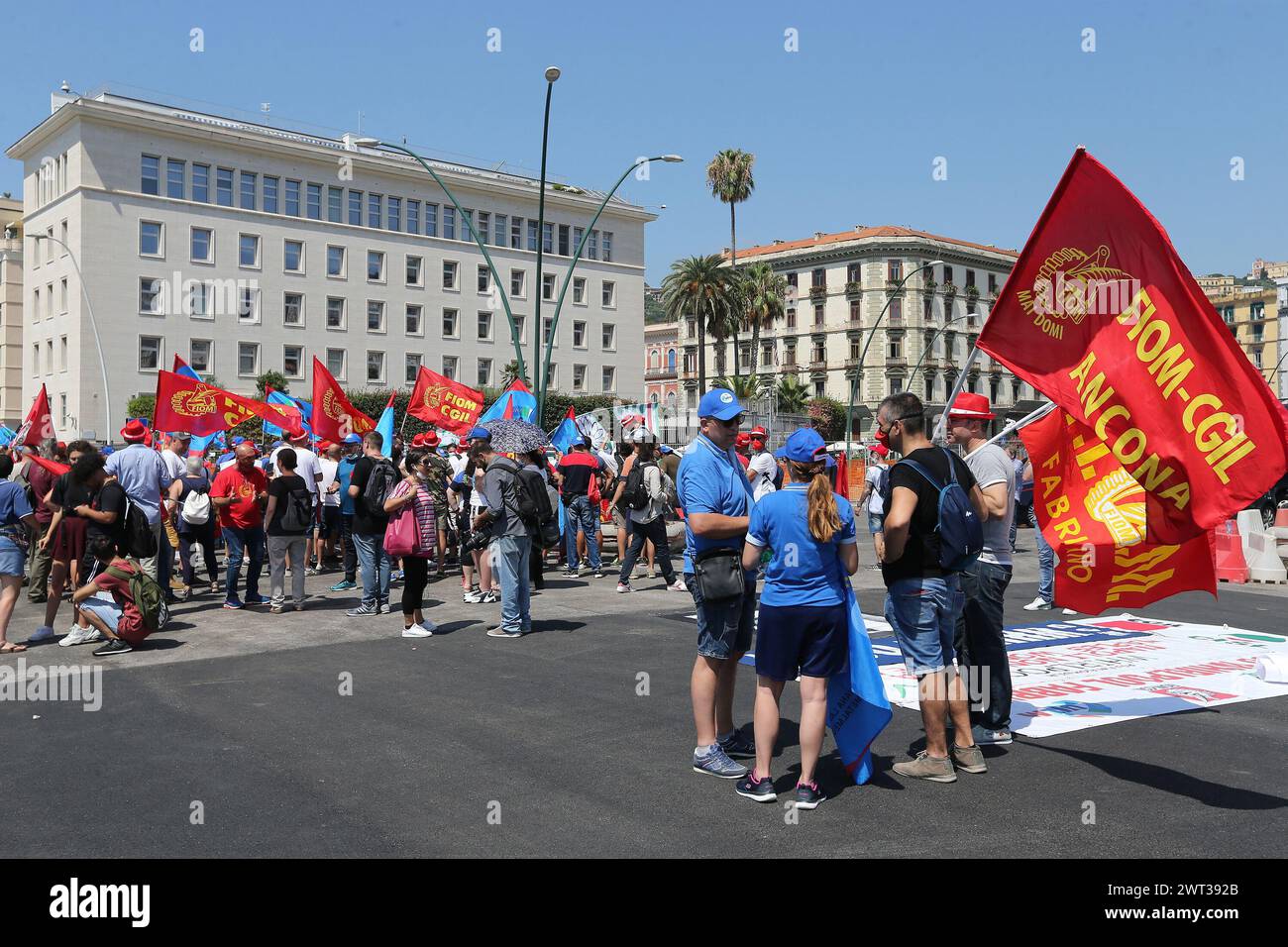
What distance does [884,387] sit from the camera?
9069 cm

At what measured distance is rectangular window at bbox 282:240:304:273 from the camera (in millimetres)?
66812

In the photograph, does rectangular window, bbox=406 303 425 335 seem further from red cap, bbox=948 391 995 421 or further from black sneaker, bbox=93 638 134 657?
red cap, bbox=948 391 995 421

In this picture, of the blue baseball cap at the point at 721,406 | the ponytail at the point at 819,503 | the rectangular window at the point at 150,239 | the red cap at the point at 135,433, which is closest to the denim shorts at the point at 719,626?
the ponytail at the point at 819,503

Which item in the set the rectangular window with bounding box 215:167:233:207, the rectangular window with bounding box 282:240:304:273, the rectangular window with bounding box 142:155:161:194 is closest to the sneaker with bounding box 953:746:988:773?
the rectangular window with bounding box 142:155:161:194

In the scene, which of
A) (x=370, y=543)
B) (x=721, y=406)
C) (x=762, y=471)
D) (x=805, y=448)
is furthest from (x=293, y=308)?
(x=805, y=448)

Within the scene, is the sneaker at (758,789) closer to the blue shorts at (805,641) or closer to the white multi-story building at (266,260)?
the blue shorts at (805,641)

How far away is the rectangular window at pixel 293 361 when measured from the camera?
6612cm

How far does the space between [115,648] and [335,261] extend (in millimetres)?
63188

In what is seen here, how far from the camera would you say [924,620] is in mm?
5621

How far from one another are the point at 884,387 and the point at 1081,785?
3431 inches

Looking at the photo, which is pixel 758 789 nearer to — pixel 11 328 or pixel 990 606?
pixel 990 606

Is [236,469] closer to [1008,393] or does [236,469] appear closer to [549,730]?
[549,730]

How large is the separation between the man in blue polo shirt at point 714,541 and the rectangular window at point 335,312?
66176mm
